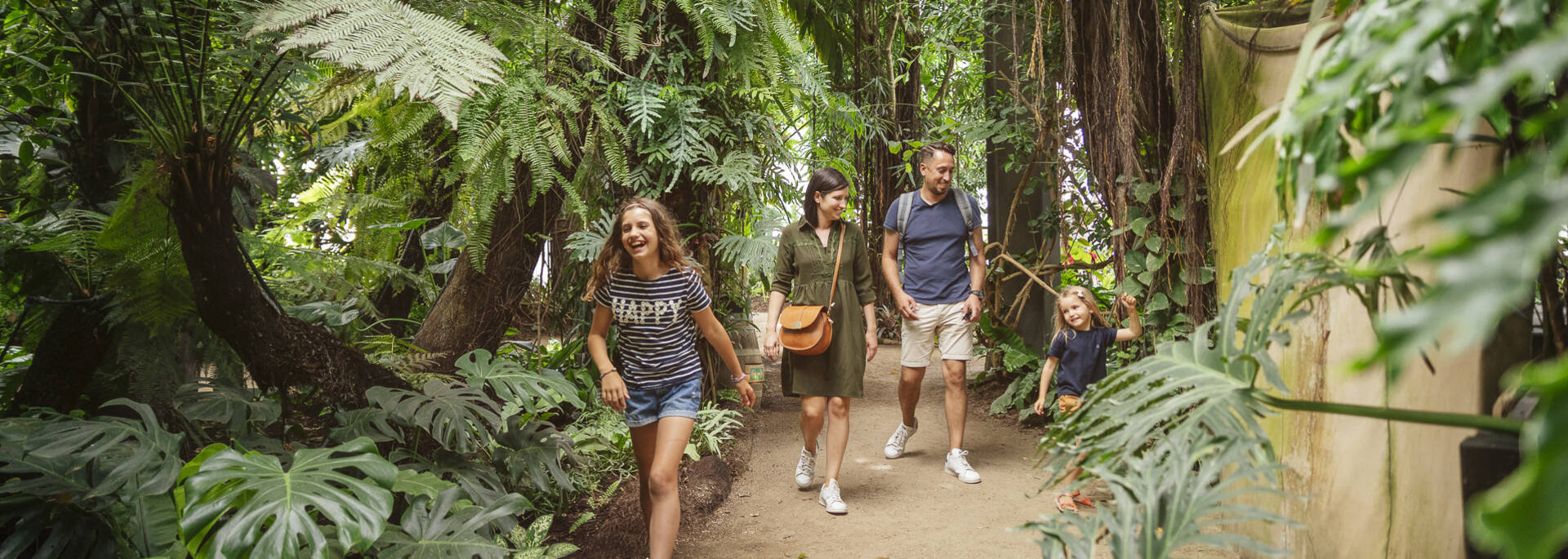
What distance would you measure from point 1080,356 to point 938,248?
0.85 m

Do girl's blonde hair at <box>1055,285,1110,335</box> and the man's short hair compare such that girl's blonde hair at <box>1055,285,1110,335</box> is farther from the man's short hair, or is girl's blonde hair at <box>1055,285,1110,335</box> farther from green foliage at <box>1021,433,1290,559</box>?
green foliage at <box>1021,433,1290,559</box>

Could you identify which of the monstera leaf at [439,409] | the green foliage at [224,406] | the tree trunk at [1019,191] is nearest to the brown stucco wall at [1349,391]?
the tree trunk at [1019,191]

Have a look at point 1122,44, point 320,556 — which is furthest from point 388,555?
point 1122,44

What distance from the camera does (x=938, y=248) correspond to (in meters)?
4.27

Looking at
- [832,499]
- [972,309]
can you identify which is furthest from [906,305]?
[832,499]

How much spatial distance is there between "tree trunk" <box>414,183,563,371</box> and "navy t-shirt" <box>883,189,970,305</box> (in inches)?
72.8

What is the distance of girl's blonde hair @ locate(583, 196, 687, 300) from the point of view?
3.01m

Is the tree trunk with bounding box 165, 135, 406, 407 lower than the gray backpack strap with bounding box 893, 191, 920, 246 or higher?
lower

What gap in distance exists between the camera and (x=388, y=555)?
8.04ft

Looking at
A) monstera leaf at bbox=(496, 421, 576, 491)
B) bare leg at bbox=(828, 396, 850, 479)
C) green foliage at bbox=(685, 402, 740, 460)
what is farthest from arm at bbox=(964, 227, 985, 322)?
monstera leaf at bbox=(496, 421, 576, 491)

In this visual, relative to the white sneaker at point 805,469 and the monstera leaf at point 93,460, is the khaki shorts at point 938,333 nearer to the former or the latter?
the white sneaker at point 805,469

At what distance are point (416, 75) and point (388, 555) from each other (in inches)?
55.1

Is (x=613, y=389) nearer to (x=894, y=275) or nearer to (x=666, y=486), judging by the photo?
(x=666, y=486)

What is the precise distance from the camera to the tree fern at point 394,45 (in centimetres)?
183
